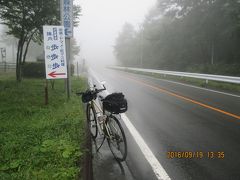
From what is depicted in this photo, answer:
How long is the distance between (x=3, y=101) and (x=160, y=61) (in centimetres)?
3074

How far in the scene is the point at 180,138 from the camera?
5.66m

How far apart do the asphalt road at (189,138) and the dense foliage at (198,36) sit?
610 inches

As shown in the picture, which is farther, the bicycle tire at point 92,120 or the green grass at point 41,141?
the bicycle tire at point 92,120

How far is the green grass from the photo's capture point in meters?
4.11

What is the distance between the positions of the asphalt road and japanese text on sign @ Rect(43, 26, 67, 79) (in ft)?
9.67

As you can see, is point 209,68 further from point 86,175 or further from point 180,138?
point 86,175

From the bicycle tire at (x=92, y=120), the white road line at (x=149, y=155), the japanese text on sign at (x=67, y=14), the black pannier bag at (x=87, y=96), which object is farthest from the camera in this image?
the japanese text on sign at (x=67, y=14)

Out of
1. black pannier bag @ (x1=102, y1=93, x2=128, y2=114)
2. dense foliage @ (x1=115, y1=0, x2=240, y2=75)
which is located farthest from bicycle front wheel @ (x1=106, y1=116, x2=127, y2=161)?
dense foliage @ (x1=115, y1=0, x2=240, y2=75)

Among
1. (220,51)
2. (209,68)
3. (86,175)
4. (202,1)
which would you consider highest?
(202,1)

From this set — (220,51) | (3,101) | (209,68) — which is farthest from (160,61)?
(3,101)

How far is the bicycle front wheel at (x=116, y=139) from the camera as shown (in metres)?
4.59

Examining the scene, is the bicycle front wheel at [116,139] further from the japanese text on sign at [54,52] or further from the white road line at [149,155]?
the japanese text on sign at [54,52]

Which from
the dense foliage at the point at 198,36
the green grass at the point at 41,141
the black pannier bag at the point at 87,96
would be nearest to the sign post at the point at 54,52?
the green grass at the point at 41,141

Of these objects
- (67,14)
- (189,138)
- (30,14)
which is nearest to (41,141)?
(189,138)
